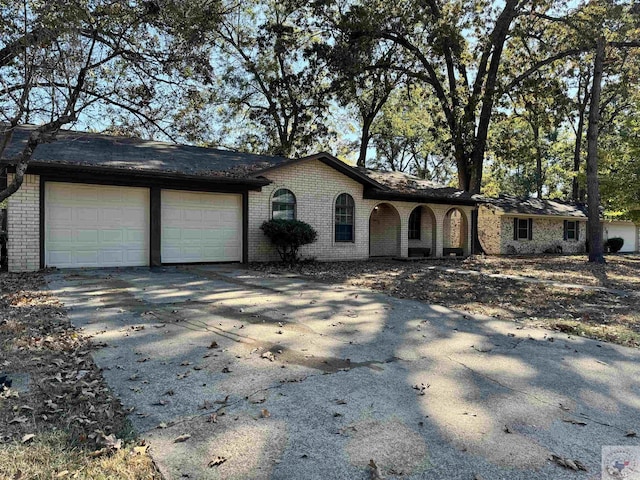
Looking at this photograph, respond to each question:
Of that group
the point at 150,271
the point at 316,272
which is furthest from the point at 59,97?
the point at 316,272

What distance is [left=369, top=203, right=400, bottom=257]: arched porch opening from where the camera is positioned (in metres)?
18.3

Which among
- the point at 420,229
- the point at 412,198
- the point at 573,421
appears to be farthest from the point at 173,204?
the point at 420,229

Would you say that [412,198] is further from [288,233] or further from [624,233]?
[624,233]

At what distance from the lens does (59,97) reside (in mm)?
6855

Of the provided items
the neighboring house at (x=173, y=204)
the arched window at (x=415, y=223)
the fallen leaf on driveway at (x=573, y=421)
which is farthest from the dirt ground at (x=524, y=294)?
the arched window at (x=415, y=223)

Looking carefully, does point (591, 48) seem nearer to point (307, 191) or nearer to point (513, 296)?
point (307, 191)

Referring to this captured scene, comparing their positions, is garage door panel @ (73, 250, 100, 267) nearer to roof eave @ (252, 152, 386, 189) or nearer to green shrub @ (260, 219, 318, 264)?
green shrub @ (260, 219, 318, 264)

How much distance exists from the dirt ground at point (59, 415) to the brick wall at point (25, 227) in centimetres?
624

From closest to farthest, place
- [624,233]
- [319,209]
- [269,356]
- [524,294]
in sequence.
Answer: [269,356]
[524,294]
[319,209]
[624,233]

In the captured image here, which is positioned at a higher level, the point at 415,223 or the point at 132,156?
the point at 132,156

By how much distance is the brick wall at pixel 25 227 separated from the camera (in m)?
10.2

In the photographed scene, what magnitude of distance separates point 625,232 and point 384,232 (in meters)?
22.6

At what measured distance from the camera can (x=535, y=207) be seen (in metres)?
25.4

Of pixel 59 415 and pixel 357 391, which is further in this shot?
pixel 357 391
